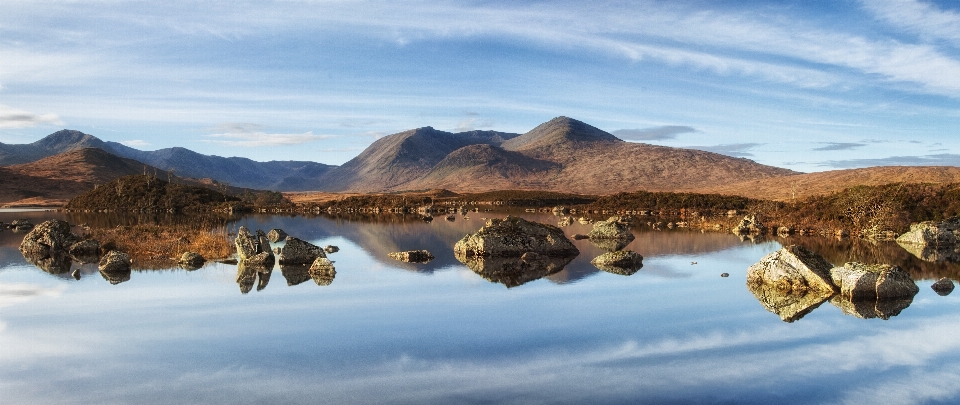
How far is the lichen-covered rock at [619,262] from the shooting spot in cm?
2333

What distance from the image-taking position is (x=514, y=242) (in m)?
26.8

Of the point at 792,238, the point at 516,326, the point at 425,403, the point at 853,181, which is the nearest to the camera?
the point at 425,403

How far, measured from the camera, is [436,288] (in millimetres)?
18797

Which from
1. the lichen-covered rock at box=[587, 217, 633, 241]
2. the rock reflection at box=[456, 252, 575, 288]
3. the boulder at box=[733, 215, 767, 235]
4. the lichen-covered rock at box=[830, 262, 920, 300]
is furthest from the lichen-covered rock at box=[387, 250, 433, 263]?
the boulder at box=[733, 215, 767, 235]

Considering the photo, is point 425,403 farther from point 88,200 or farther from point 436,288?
point 88,200

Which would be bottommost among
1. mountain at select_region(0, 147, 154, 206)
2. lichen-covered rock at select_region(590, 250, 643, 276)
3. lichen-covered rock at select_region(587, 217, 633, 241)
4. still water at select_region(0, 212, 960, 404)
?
still water at select_region(0, 212, 960, 404)

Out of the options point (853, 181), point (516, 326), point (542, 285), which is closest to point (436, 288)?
point (542, 285)

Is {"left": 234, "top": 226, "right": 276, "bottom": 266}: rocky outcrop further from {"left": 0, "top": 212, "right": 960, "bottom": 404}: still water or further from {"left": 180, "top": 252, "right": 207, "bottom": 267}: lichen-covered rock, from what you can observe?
{"left": 0, "top": 212, "right": 960, "bottom": 404}: still water

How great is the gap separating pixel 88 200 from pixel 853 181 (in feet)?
326

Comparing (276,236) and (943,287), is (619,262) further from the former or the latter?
(276,236)

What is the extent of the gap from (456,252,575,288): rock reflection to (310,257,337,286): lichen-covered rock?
4.51 meters

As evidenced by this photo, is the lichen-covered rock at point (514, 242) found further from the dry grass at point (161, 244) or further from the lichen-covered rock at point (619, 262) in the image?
the dry grass at point (161, 244)

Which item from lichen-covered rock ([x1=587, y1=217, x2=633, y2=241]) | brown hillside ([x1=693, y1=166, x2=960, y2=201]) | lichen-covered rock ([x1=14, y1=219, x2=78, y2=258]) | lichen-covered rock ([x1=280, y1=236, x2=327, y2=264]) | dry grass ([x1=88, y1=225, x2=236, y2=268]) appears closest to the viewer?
lichen-covered rock ([x1=280, y1=236, x2=327, y2=264])

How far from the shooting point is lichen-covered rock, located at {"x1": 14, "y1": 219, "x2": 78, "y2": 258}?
27594mm
